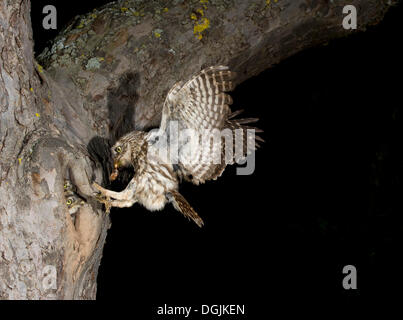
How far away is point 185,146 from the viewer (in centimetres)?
200

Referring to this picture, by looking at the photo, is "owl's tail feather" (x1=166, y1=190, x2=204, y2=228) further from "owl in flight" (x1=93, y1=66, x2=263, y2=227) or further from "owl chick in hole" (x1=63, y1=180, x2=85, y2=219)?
"owl chick in hole" (x1=63, y1=180, x2=85, y2=219)

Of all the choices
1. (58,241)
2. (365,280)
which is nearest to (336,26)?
(365,280)

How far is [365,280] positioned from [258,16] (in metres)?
1.63

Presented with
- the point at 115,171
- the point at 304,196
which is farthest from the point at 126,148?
the point at 304,196

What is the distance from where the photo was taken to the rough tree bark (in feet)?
5.15

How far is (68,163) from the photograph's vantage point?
1.64 meters

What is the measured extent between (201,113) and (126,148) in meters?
0.40

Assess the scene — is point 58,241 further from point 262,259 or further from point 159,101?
point 262,259

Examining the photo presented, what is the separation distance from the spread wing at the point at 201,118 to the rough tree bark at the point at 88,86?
0.35 meters

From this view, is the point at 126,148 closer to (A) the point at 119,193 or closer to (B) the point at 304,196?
(A) the point at 119,193

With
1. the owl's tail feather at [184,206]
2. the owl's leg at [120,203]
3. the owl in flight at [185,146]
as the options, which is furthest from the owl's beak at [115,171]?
the owl's tail feather at [184,206]

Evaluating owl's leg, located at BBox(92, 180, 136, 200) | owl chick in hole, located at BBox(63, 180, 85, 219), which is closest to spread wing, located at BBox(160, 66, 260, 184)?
owl's leg, located at BBox(92, 180, 136, 200)

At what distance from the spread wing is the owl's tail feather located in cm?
10

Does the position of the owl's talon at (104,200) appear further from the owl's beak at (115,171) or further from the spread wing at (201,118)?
the spread wing at (201,118)
